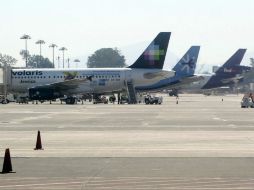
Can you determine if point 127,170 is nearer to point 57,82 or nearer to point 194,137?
point 194,137

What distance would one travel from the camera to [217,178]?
17609mm

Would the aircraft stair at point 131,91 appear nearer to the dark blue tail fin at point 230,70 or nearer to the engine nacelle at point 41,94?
the engine nacelle at point 41,94

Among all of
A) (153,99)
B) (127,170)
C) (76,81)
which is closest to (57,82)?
(76,81)

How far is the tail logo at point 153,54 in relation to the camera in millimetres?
94938

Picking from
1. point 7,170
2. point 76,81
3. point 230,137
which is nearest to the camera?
point 7,170

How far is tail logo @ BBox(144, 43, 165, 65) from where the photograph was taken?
94.9 m

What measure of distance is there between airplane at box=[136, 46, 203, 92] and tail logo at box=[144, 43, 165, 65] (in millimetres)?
7102

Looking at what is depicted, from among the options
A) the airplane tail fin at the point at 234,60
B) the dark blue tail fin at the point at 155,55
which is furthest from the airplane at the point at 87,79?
the airplane tail fin at the point at 234,60

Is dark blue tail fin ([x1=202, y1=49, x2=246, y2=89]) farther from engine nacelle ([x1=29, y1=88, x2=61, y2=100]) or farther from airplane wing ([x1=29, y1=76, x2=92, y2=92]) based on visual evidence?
engine nacelle ([x1=29, y1=88, x2=61, y2=100])

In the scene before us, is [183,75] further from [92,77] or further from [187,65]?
[92,77]

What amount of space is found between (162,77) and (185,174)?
76.4 meters

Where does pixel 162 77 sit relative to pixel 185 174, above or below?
above

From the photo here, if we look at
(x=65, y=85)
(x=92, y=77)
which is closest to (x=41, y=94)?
(x=65, y=85)

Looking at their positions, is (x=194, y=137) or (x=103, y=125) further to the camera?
(x=103, y=125)
